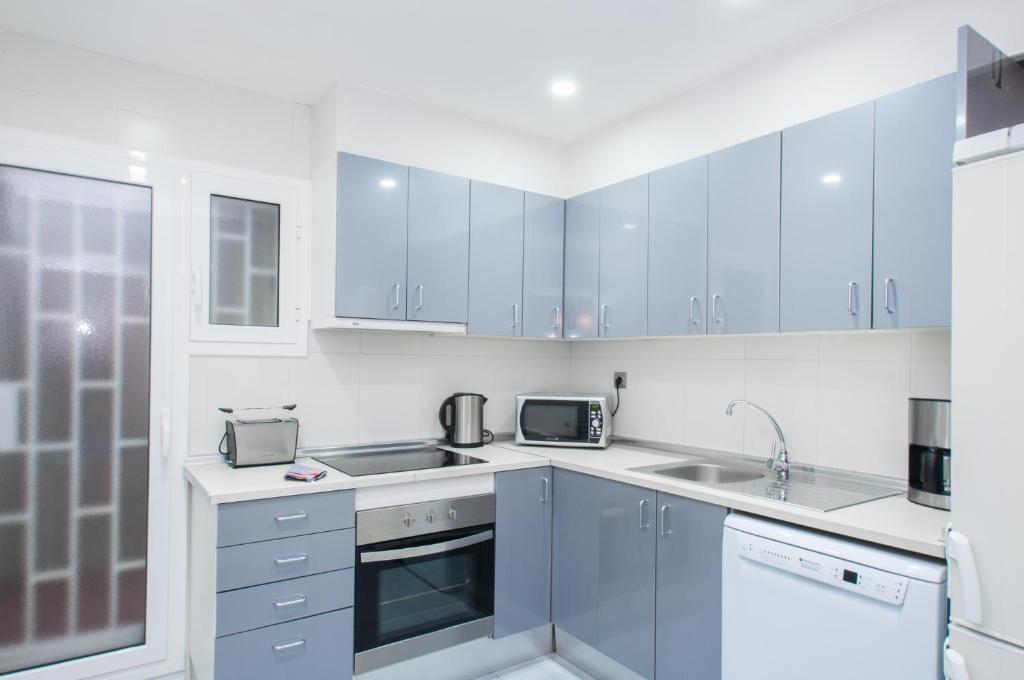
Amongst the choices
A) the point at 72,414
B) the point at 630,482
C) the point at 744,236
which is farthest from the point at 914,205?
the point at 72,414

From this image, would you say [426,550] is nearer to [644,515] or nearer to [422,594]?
[422,594]

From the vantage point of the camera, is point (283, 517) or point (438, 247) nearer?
point (283, 517)

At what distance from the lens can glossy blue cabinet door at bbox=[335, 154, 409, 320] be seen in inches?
94.7

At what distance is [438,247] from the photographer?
262 centimetres

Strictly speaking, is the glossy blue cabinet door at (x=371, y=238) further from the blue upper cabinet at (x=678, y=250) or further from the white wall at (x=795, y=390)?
the white wall at (x=795, y=390)

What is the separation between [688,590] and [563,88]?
200cm

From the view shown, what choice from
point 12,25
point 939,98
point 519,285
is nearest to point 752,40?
point 939,98

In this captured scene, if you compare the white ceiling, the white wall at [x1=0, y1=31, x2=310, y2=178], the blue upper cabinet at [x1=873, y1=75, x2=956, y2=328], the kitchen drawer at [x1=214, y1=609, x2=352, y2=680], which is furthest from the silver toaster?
the blue upper cabinet at [x1=873, y1=75, x2=956, y2=328]

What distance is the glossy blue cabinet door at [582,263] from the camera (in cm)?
284

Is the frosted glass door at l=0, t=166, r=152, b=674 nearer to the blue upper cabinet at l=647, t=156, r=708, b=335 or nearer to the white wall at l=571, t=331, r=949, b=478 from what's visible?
the blue upper cabinet at l=647, t=156, r=708, b=335

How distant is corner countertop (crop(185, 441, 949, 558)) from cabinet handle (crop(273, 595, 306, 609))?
0.34 metres

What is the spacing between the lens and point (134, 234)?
2309 millimetres

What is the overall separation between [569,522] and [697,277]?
3.69 ft

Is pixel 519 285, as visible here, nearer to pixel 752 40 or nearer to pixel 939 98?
pixel 752 40
